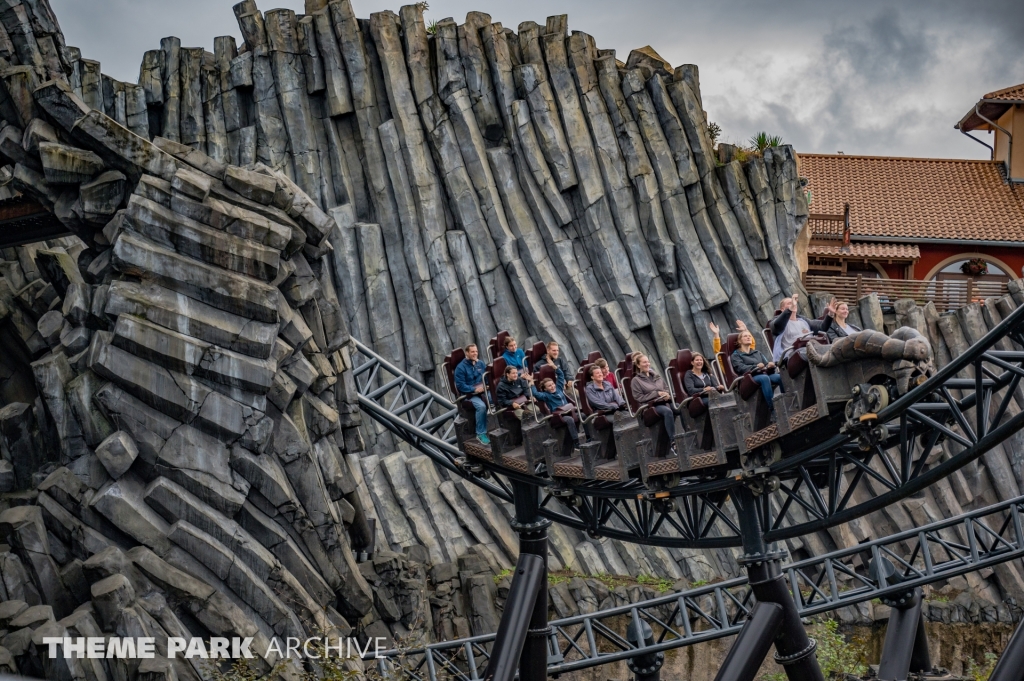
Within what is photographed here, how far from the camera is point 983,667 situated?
22.1 metres

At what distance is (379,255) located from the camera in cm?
2566

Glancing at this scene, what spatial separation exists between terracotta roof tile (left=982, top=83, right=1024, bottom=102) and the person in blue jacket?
852 inches

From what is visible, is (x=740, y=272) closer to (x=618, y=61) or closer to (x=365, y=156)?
(x=618, y=61)

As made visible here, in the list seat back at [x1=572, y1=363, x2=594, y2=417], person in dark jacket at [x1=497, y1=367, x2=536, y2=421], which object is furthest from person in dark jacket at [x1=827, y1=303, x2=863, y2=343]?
person in dark jacket at [x1=497, y1=367, x2=536, y2=421]

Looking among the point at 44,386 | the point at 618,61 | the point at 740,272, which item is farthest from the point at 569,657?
the point at 618,61

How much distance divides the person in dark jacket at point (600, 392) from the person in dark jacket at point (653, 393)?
0.44m

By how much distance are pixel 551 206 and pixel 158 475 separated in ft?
41.5

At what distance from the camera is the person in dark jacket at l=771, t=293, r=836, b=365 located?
12789mm

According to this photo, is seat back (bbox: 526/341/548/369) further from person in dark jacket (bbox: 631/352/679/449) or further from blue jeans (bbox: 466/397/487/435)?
person in dark jacket (bbox: 631/352/679/449)

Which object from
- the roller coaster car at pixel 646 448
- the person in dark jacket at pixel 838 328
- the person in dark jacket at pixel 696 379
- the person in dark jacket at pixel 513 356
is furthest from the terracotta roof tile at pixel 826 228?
the person in dark jacket at pixel 838 328

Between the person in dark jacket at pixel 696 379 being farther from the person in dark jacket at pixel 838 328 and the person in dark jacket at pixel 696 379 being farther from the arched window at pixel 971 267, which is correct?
the arched window at pixel 971 267

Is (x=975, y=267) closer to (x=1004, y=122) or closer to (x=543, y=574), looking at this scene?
(x=1004, y=122)

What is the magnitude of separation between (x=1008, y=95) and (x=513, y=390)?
22815mm

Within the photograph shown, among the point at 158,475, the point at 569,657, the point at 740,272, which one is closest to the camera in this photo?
the point at 158,475
